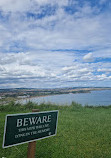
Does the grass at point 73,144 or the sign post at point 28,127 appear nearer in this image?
the sign post at point 28,127

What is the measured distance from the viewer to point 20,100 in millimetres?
11273

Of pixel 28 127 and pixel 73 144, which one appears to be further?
pixel 73 144

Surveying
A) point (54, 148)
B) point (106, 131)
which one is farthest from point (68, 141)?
point (106, 131)

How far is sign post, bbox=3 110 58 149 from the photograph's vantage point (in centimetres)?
230

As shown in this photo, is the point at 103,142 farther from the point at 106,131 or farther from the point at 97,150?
the point at 106,131

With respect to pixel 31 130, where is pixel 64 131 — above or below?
below

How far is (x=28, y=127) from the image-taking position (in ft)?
8.27

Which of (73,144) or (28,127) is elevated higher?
(28,127)

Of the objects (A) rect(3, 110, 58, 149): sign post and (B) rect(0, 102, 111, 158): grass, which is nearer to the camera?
(A) rect(3, 110, 58, 149): sign post

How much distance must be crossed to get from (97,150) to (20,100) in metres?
7.95

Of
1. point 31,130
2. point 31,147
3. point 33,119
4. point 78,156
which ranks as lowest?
point 78,156

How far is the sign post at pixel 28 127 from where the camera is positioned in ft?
7.56

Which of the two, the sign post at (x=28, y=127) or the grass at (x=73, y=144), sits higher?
the sign post at (x=28, y=127)

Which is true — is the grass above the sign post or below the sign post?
below
